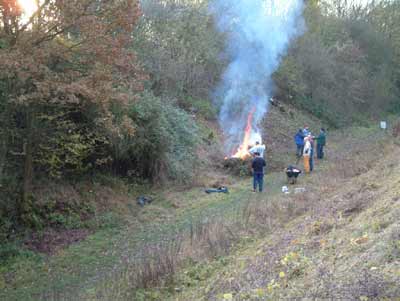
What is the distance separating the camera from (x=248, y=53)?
3303cm

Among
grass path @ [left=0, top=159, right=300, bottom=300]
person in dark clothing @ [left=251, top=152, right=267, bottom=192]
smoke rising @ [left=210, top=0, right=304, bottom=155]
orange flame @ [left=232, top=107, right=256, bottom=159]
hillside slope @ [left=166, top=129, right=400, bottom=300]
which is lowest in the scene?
grass path @ [left=0, top=159, right=300, bottom=300]

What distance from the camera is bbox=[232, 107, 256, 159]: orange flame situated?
74.4 feet

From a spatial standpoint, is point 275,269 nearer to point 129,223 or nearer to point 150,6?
point 129,223

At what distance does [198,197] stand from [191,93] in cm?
1318

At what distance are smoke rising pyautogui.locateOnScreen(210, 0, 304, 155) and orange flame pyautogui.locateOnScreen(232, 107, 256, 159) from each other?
349 mm

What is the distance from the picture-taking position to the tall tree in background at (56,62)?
11070mm

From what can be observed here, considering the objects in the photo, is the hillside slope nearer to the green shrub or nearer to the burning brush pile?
the green shrub

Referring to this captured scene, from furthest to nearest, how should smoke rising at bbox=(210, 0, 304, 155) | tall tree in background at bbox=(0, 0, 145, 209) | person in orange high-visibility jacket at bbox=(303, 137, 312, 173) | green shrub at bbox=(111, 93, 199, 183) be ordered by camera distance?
smoke rising at bbox=(210, 0, 304, 155)
person in orange high-visibility jacket at bbox=(303, 137, 312, 173)
green shrub at bbox=(111, 93, 199, 183)
tall tree in background at bbox=(0, 0, 145, 209)

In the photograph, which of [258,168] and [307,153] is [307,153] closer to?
[307,153]

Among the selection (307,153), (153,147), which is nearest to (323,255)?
(153,147)

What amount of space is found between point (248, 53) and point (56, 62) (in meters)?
22.4

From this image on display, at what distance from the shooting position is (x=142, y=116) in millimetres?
18031

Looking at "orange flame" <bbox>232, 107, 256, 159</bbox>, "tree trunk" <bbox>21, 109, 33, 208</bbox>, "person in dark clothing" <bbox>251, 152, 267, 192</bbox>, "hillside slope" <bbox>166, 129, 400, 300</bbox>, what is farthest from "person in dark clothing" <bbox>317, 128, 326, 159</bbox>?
"tree trunk" <bbox>21, 109, 33, 208</bbox>

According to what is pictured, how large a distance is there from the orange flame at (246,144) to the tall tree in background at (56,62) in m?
9.78
